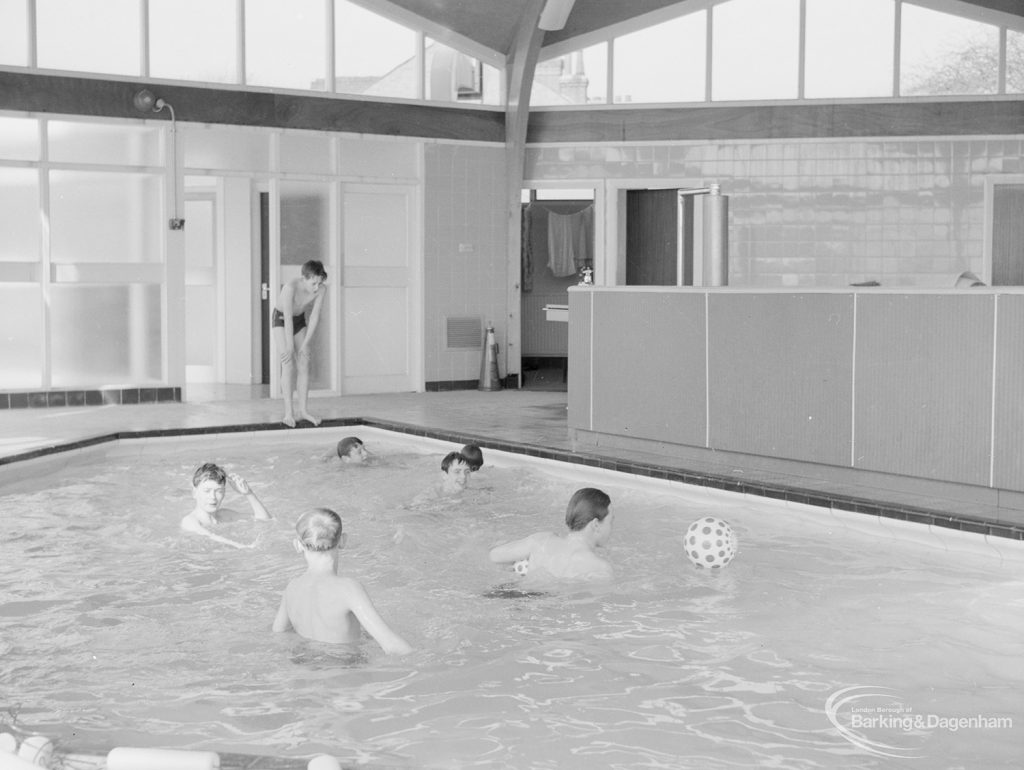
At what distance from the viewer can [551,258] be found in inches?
695

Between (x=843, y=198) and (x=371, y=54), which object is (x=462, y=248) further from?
A: (x=843, y=198)

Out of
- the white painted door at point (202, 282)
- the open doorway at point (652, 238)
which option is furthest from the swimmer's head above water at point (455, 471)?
the open doorway at point (652, 238)

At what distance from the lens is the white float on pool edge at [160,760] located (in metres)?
3.12

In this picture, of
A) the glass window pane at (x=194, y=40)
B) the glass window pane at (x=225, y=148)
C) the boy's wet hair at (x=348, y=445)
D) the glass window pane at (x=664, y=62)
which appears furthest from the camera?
the glass window pane at (x=664, y=62)

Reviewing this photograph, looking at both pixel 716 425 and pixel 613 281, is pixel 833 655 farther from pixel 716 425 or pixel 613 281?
pixel 613 281

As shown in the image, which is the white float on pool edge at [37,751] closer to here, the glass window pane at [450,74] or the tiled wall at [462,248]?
the tiled wall at [462,248]

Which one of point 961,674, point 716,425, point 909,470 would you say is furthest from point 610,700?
point 716,425

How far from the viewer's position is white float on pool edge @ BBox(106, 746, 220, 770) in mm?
3119

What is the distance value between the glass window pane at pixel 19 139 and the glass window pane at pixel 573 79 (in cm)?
540

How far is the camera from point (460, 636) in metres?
5.51

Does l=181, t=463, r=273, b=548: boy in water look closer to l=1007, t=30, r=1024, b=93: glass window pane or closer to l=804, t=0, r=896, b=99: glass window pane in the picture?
l=804, t=0, r=896, b=99: glass window pane

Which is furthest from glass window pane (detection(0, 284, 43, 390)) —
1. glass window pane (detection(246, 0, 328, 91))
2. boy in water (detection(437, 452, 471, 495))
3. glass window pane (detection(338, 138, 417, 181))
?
boy in water (detection(437, 452, 471, 495))

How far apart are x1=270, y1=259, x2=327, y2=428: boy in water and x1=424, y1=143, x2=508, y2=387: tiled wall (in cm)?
318

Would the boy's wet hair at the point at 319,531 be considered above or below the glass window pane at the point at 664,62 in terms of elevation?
below
